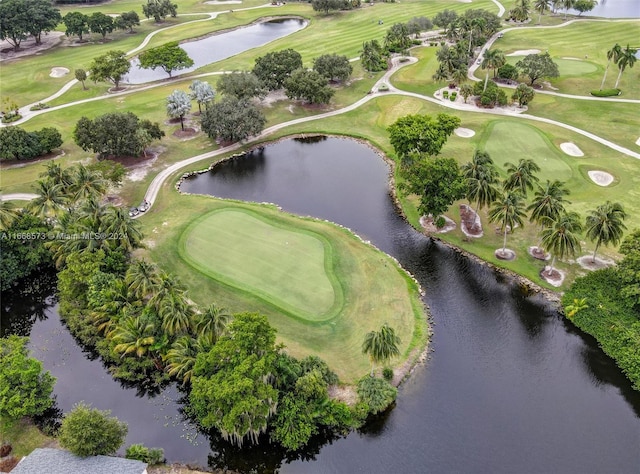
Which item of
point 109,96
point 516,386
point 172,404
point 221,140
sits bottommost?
point 516,386

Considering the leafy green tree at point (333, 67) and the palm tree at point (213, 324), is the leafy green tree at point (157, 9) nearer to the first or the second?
the leafy green tree at point (333, 67)

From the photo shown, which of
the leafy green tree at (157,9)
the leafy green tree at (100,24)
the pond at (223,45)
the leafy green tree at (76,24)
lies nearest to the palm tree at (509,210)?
the pond at (223,45)

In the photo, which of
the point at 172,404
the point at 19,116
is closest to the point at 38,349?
the point at 172,404

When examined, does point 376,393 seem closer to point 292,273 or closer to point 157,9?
point 292,273

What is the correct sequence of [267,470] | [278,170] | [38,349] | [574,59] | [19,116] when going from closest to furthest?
[267,470]
[38,349]
[278,170]
[19,116]
[574,59]

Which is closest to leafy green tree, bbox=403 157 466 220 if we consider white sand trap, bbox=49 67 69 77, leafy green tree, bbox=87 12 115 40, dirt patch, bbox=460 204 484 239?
dirt patch, bbox=460 204 484 239

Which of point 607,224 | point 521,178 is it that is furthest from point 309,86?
point 607,224

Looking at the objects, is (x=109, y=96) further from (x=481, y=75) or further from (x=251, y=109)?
(x=481, y=75)

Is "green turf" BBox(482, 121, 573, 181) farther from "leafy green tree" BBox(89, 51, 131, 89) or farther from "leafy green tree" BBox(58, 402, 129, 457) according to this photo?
"leafy green tree" BBox(89, 51, 131, 89)
